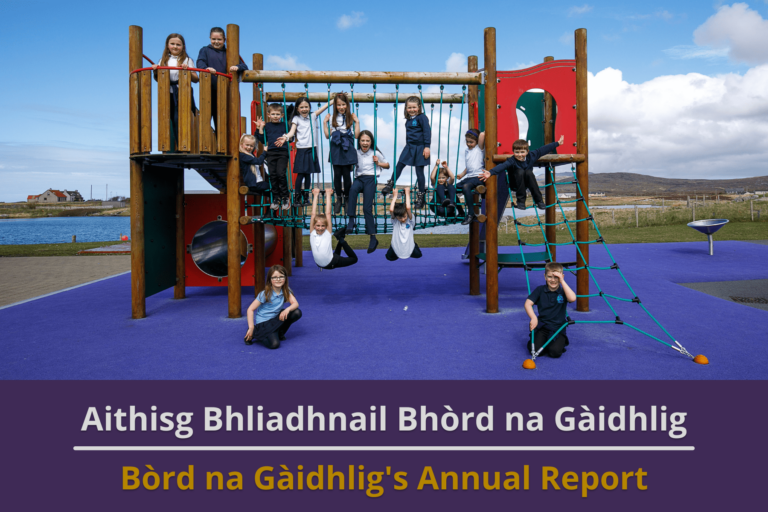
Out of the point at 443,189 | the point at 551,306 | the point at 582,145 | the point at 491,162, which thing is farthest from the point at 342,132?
the point at 551,306

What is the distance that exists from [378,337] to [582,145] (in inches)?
142

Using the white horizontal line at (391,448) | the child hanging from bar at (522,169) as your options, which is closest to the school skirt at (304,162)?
the child hanging from bar at (522,169)

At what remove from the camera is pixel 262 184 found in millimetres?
6020

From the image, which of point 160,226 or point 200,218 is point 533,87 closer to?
point 200,218

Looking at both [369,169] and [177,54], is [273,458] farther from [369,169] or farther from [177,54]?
[177,54]

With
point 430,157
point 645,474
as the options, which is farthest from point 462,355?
point 430,157

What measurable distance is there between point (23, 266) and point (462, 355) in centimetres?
1260

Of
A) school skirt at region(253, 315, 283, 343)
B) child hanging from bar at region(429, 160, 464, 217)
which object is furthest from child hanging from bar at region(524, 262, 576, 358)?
school skirt at region(253, 315, 283, 343)

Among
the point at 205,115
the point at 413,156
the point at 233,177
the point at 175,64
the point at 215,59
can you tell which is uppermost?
the point at 215,59

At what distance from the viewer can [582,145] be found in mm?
5941

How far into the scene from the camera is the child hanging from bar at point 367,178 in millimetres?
6012

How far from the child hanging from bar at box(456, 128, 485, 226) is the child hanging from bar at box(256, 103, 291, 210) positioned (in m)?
2.28

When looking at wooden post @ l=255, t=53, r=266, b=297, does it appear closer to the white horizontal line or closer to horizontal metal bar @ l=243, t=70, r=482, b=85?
horizontal metal bar @ l=243, t=70, r=482, b=85

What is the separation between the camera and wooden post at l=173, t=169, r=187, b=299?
6.85 m
